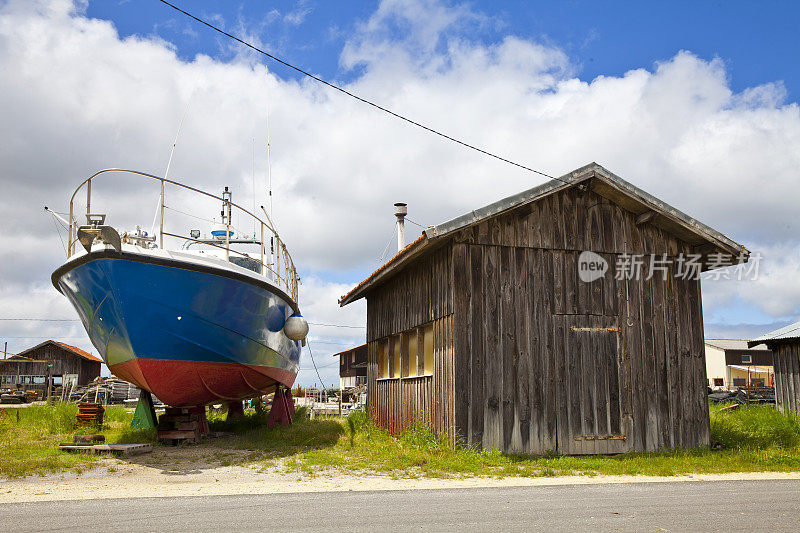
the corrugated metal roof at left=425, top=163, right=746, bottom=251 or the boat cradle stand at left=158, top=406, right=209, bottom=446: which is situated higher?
the corrugated metal roof at left=425, top=163, right=746, bottom=251

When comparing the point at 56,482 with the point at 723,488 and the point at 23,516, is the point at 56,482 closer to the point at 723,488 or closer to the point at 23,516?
the point at 23,516

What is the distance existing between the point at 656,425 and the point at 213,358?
28.0 ft

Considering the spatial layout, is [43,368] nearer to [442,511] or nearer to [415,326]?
[415,326]

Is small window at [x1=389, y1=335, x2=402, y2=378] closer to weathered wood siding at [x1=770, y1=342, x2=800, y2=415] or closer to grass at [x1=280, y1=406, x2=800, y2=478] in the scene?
grass at [x1=280, y1=406, x2=800, y2=478]

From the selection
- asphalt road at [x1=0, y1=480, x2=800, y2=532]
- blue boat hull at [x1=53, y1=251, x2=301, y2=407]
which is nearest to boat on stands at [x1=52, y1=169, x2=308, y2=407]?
blue boat hull at [x1=53, y1=251, x2=301, y2=407]

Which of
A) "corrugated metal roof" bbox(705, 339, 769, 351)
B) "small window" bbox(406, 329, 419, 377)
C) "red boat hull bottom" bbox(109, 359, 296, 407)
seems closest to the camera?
"red boat hull bottom" bbox(109, 359, 296, 407)

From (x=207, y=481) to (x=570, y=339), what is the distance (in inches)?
257

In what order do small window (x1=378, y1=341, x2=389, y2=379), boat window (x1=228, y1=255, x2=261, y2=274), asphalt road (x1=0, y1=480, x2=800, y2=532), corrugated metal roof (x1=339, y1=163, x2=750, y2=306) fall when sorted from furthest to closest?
small window (x1=378, y1=341, x2=389, y2=379)
boat window (x1=228, y1=255, x2=261, y2=274)
corrugated metal roof (x1=339, y1=163, x2=750, y2=306)
asphalt road (x1=0, y1=480, x2=800, y2=532)

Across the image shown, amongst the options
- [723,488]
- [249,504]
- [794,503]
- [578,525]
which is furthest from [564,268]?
[249,504]

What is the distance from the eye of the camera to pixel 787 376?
18.0 m

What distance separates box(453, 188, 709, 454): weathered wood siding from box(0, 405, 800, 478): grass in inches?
18.8

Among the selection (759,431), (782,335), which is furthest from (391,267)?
(782,335)

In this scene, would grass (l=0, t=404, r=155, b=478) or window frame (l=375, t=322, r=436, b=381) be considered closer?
grass (l=0, t=404, r=155, b=478)

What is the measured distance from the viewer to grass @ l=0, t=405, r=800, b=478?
9.87 meters
